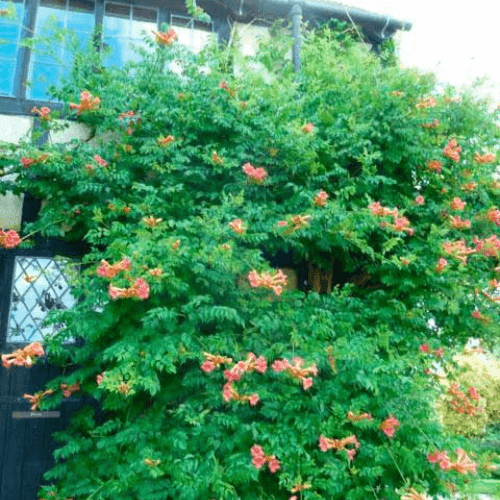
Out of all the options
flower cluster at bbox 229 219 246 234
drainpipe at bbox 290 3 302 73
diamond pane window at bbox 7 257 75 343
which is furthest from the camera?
drainpipe at bbox 290 3 302 73

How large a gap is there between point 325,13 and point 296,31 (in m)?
1.07

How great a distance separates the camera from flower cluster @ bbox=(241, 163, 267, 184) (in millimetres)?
4555

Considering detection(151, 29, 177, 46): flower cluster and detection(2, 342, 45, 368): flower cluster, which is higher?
detection(151, 29, 177, 46): flower cluster

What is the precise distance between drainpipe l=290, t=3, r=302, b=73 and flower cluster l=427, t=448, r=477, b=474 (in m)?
4.47

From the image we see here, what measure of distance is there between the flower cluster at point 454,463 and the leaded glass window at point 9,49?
5.95 m

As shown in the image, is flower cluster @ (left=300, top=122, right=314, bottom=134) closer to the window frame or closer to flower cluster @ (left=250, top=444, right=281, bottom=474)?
flower cluster @ (left=250, top=444, right=281, bottom=474)

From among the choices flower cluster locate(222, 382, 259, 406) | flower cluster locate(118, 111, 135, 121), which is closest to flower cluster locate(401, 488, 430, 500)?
flower cluster locate(222, 382, 259, 406)

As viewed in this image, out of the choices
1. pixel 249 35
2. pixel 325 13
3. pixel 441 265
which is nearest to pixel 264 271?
pixel 441 265

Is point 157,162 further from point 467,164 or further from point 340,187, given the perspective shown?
point 467,164

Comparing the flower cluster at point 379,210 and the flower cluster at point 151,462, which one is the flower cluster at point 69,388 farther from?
the flower cluster at point 379,210

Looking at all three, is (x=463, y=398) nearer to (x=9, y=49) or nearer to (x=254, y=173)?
(x=254, y=173)

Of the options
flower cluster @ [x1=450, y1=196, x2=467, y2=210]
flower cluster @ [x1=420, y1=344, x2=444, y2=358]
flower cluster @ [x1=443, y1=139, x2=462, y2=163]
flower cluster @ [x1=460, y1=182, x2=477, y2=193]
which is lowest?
flower cluster @ [x1=420, y1=344, x2=444, y2=358]

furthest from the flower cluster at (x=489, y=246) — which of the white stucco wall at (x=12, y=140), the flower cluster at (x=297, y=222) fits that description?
the white stucco wall at (x=12, y=140)

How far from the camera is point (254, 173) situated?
4.58 metres
